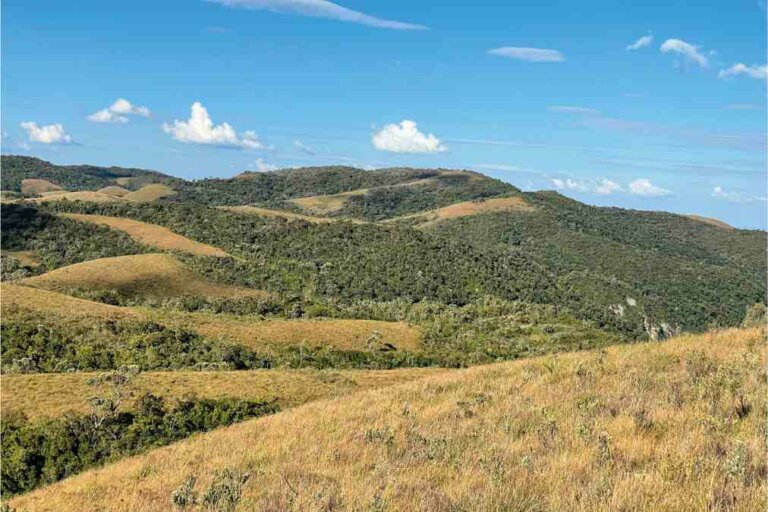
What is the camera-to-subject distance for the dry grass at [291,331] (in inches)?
2431

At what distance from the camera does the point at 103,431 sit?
30516mm

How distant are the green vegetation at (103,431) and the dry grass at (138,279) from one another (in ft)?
181

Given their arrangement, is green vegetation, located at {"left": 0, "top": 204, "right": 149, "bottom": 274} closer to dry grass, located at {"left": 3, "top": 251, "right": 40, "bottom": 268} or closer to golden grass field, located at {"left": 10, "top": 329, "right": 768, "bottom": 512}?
dry grass, located at {"left": 3, "top": 251, "right": 40, "bottom": 268}

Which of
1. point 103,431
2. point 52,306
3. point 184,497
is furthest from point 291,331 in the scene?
point 184,497

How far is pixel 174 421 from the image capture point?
32.8m

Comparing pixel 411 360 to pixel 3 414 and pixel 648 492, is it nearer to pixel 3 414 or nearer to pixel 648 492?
pixel 3 414

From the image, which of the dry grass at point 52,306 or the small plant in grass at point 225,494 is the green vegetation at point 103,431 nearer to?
the small plant in grass at point 225,494

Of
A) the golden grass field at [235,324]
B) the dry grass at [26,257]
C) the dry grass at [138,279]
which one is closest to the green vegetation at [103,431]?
the golden grass field at [235,324]

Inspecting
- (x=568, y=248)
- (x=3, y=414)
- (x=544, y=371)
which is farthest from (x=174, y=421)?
(x=568, y=248)

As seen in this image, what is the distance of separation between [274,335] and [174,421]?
1260 inches

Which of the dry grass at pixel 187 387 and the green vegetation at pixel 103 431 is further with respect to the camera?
the dry grass at pixel 187 387

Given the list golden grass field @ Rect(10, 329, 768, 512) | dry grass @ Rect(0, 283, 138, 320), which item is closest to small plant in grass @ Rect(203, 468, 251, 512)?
golden grass field @ Rect(10, 329, 768, 512)

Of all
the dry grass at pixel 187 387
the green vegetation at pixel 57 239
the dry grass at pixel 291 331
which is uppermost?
the green vegetation at pixel 57 239

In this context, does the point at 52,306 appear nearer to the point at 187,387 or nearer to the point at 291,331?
the point at 291,331
